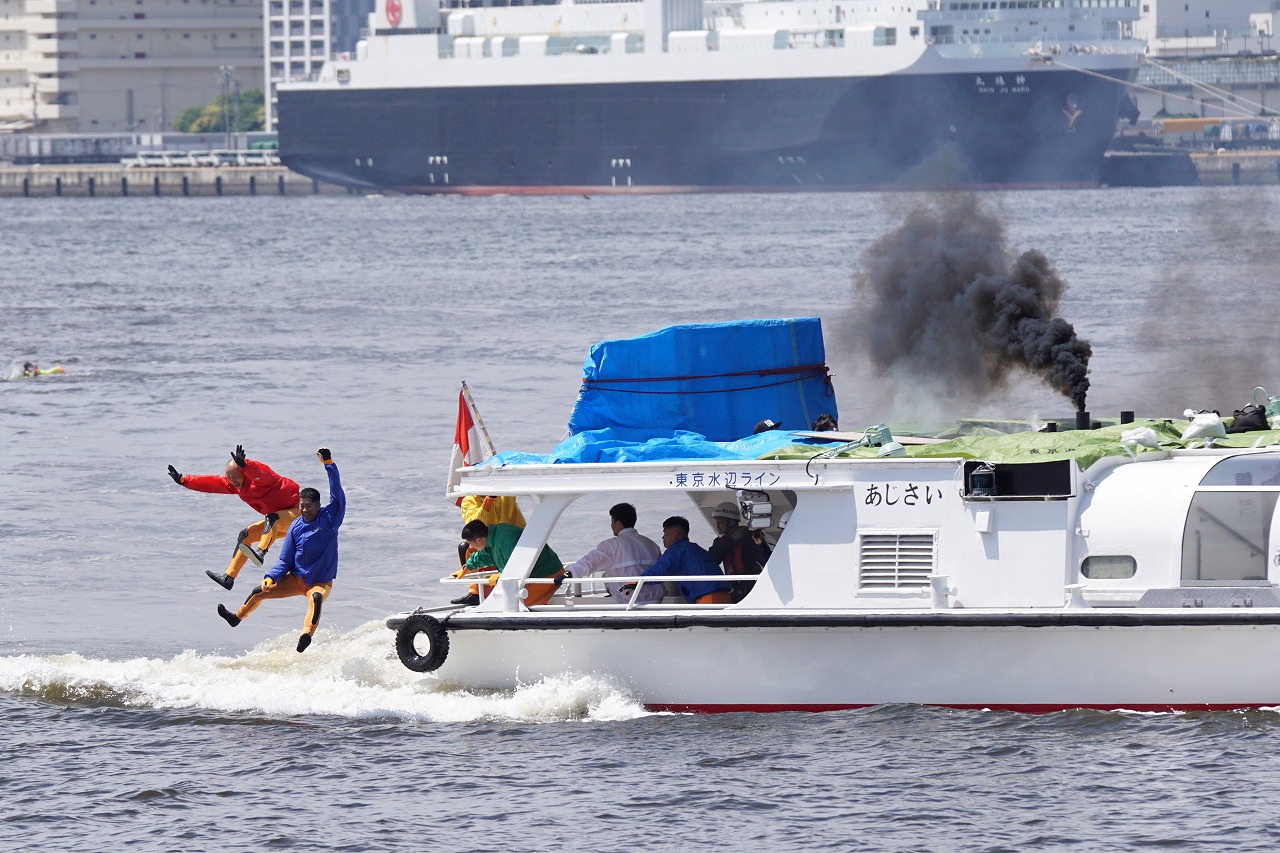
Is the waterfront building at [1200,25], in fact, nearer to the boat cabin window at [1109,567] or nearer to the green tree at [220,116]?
the green tree at [220,116]

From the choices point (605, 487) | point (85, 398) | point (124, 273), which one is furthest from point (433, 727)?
point (124, 273)

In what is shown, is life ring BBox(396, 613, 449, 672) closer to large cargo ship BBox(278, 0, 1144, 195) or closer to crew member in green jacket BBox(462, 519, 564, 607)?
crew member in green jacket BBox(462, 519, 564, 607)

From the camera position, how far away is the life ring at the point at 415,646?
14.8 m

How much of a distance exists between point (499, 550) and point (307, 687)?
1.96 metres

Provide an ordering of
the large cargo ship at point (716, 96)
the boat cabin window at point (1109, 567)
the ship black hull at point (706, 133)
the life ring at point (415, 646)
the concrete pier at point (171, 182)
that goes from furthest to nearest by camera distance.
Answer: the concrete pier at point (171, 182)
the large cargo ship at point (716, 96)
the ship black hull at point (706, 133)
the life ring at point (415, 646)
the boat cabin window at point (1109, 567)

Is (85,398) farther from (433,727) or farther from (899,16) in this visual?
(899,16)

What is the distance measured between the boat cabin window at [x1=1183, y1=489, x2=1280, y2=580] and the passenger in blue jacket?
21.4ft

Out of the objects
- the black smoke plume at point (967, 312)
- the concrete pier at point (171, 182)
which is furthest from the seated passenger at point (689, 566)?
the concrete pier at point (171, 182)

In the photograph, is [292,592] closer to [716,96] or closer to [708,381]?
[708,381]

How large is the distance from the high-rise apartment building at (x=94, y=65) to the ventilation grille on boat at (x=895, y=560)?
603 feet

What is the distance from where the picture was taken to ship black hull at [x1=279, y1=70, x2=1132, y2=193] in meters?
123

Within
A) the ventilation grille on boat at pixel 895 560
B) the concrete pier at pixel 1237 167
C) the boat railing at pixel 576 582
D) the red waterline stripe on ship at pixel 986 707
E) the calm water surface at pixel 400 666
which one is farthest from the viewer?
the concrete pier at pixel 1237 167

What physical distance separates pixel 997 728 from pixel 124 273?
65324mm

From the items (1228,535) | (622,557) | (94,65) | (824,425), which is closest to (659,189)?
(94,65)
